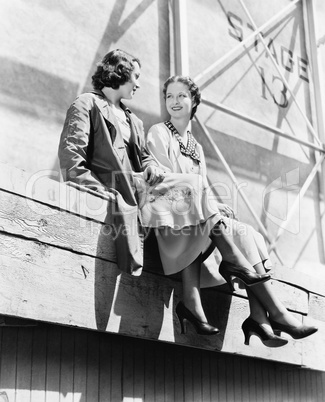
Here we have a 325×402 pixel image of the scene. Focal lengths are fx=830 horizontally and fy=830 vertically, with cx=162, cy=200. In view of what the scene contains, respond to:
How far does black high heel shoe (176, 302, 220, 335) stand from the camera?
12.2ft

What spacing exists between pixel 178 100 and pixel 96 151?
0.70 m

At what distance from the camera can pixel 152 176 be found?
3900 mm

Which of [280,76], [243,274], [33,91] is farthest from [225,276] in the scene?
[280,76]

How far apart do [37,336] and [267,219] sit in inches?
140

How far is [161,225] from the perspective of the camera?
385 cm

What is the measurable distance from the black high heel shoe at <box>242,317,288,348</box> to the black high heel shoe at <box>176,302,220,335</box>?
0.27 meters

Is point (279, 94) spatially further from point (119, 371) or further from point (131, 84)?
point (119, 371)

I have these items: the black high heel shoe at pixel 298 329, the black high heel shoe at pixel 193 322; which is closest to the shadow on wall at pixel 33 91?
the black high heel shoe at pixel 193 322

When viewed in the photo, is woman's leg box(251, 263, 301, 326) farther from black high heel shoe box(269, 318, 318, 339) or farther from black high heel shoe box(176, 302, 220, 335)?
black high heel shoe box(176, 302, 220, 335)

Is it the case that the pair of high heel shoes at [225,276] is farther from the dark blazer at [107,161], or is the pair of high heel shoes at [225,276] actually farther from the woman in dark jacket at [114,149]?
the dark blazer at [107,161]

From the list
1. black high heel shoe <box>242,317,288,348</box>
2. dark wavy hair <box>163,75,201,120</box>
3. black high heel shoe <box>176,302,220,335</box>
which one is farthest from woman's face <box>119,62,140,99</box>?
black high heel shoe <box>242,317,288,348</box>

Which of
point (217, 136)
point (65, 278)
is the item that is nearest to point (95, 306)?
point (65, 278)

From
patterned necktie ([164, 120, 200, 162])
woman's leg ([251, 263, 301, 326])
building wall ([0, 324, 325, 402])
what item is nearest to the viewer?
building wall ([0, 324, 325, 402])

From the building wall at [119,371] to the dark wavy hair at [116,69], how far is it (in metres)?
1.29
